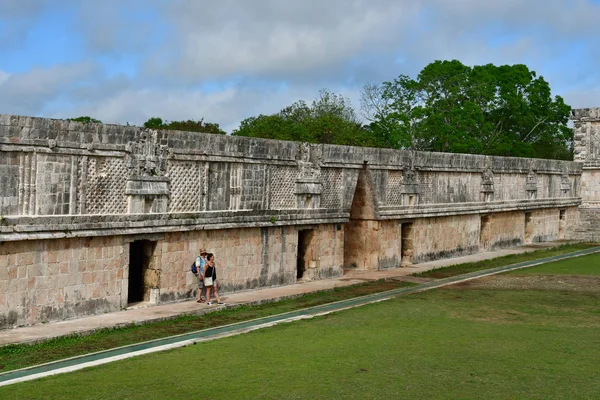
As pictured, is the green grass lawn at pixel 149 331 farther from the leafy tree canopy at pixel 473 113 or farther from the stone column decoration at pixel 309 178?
the leafy tree canopy at pixel 473 113

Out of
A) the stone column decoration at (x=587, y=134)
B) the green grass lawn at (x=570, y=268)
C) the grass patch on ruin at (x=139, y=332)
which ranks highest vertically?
the stone column decoration at (x=587, y=134)

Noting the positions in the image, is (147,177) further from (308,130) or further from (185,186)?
(308,130)

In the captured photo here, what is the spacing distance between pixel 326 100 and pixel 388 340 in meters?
35.9

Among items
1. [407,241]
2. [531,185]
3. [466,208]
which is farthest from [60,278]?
[531,185]

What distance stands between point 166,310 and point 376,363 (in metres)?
4.86

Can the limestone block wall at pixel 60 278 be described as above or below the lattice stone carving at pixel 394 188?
below

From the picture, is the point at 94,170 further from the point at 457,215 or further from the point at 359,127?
the point at 359,127

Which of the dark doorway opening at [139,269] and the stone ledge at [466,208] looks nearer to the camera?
the dark doorway opening at [139,269]

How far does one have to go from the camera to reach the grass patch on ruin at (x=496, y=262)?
18.5 meters

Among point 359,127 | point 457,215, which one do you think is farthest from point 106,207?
point 359,127

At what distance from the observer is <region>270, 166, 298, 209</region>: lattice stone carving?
15.7 metres

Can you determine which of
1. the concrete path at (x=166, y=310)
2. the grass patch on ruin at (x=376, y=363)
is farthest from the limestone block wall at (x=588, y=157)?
the grass patch on ruin at (x=376, y=363)

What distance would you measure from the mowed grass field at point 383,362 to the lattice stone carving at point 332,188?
14.6 feet

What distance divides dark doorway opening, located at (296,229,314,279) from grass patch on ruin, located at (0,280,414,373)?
6.44 feet
